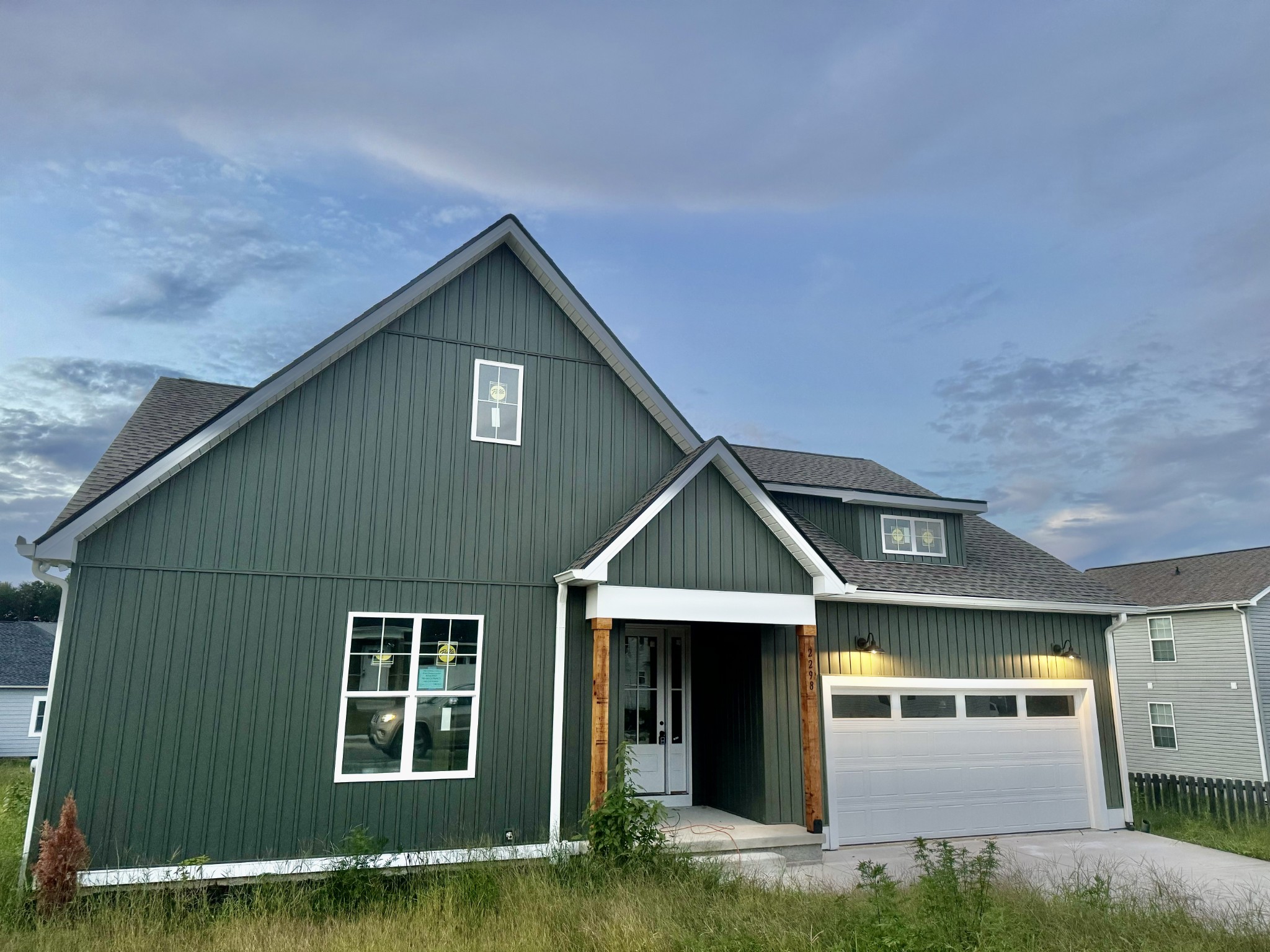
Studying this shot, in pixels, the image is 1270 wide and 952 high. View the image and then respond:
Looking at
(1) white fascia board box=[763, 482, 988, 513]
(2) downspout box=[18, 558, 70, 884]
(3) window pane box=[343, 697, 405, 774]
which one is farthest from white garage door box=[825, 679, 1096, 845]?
(2) downspout box=[18, 558, 70, 884]

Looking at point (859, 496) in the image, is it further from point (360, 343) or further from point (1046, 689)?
point (360, 343)

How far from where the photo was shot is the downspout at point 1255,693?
18.9m

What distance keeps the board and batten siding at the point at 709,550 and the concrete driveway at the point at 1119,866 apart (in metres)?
3.47

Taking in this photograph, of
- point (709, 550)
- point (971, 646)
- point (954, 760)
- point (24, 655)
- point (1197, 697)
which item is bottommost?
point (954, 760)

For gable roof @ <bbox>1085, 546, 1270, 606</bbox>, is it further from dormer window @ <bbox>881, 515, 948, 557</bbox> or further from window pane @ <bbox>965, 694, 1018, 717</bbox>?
window pane @ <bbox>965, 694, 1018, 717</bbox>

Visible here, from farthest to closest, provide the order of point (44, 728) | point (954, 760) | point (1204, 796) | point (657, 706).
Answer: point (1204, 796) < point (954, 760) < point (657, 706) < point (44, 728)

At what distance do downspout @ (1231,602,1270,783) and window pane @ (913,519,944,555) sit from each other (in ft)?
37.2

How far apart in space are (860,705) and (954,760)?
1.92 metres

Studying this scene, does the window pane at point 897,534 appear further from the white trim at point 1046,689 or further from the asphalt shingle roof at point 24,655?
the asphalt shingle roof at point 24,655

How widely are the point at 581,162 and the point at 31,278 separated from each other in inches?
383

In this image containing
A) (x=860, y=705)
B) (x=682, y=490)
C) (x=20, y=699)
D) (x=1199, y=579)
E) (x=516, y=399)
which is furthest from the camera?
(x=20, y=699)

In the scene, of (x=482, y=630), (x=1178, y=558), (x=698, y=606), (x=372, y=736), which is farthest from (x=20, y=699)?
(x=1178, y=558)

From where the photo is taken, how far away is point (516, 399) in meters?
10.3

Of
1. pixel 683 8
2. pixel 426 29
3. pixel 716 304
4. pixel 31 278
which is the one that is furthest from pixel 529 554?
pixel 716 304
